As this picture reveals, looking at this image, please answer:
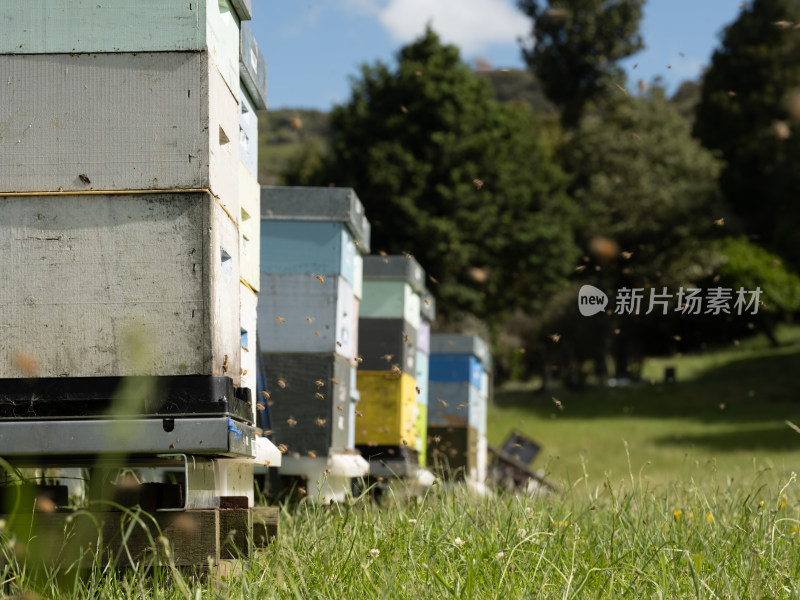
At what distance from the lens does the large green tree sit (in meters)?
24.2

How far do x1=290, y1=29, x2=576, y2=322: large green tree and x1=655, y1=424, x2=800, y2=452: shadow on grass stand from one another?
21.0 ft

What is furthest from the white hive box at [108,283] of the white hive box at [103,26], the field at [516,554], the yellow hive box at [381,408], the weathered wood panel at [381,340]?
the weathered wood panel at [381,340]

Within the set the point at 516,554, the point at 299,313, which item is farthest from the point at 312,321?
the point at 516,554

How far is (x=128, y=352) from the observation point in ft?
9.02

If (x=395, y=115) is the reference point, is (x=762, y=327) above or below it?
below

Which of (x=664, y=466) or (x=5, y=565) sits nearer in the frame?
(x=5, y=565)

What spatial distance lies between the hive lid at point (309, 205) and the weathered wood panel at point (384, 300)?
62.4 inches

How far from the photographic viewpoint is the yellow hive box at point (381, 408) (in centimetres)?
679

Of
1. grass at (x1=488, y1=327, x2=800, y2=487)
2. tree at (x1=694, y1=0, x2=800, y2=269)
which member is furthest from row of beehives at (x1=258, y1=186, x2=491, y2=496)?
tree at (x1=694, y1=0, x2=800, y2=269)

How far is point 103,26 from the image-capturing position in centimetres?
285

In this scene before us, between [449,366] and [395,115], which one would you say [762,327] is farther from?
[449,366]

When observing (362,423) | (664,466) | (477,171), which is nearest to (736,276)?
(477,171)

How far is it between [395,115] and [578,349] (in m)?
13.2

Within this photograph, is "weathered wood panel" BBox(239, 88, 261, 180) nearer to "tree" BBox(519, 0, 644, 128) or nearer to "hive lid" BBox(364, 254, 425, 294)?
"hive lid" BBox(364, 254, 425, 294)
